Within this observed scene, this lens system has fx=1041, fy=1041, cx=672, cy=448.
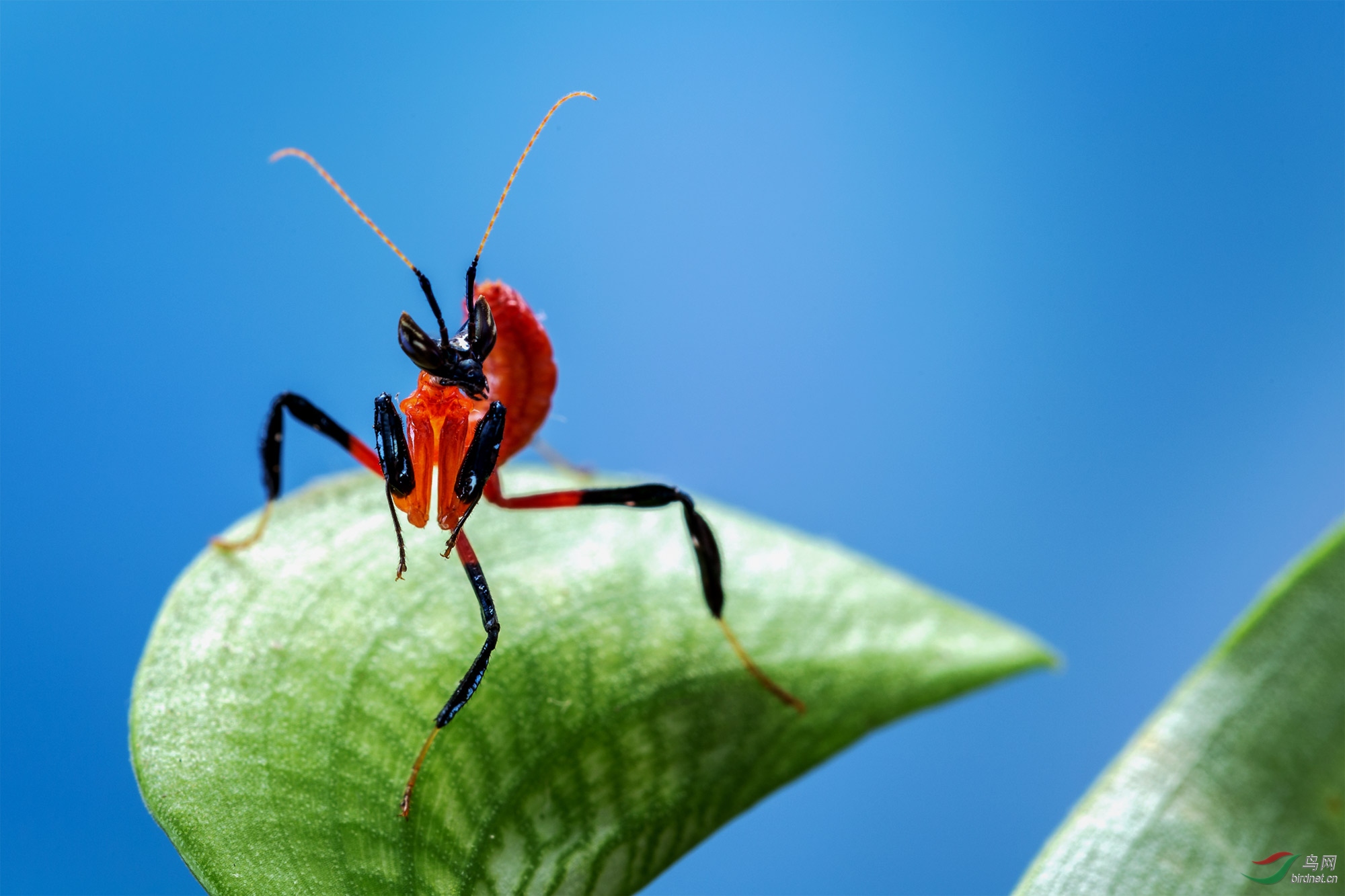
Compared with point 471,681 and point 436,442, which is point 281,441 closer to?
point 436,442

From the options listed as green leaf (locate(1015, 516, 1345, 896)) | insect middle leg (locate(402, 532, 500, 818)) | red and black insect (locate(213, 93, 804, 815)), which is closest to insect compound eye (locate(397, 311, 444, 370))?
red and black insect (locate(213, 93, 804, 815))

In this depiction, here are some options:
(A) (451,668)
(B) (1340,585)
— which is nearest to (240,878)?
(A) (451,668)

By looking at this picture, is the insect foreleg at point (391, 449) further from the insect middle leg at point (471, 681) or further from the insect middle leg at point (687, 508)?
the insect middle leg at point (687, 508)

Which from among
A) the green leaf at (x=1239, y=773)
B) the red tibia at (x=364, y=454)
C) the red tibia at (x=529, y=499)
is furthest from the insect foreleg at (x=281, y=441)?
the green leaf at (x=1239, y=773)

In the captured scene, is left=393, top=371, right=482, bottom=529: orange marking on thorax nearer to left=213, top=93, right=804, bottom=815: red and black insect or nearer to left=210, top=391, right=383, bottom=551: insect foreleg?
left=213, top=93, right=804, bottom=815: red and black insect

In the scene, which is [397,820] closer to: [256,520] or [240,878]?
[240,878]

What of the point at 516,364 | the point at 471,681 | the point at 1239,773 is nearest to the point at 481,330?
the point at 516,364
